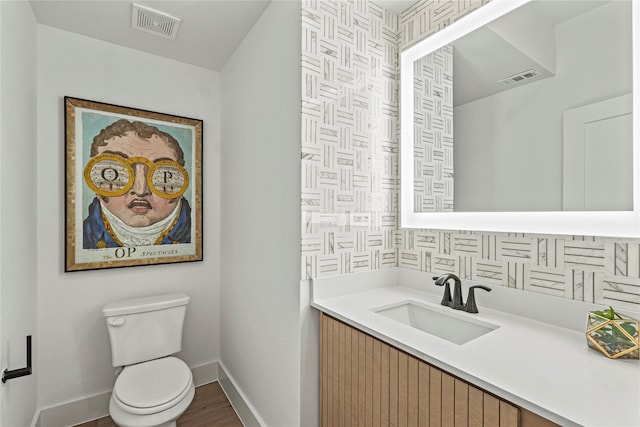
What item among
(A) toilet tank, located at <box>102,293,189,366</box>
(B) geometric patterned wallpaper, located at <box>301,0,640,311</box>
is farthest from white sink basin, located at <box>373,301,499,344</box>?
(A) toilet tank, located at <box>102,293,189,366</box>

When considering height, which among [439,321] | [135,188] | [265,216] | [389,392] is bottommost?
[389,392]

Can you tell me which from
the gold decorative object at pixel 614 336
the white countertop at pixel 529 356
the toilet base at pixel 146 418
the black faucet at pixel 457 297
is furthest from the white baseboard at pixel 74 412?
the gold decorative object at pixel 614 336

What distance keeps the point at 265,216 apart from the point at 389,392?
1.01m

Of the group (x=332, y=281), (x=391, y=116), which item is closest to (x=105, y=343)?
(x=332, y=281)

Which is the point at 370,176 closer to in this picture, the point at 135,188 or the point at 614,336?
the point at 614,336

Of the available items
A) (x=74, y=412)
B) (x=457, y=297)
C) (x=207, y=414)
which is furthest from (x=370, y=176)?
(x=74, y=412)

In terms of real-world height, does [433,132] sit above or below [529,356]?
above

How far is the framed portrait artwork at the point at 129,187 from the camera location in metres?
1.90

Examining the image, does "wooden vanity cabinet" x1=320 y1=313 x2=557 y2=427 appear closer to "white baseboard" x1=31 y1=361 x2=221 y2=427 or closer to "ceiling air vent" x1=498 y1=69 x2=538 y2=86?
"ceiling air vent" x1=498 y1=69 x2=538 y2=86

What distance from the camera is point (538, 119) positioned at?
1.22m

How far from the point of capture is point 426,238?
1.57 meters

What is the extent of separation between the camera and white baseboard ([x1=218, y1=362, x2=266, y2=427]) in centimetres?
175

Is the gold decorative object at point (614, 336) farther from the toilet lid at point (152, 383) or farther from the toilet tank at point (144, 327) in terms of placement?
the toilet tank at point (144, 327)

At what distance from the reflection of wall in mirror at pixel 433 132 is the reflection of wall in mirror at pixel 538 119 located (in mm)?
58
